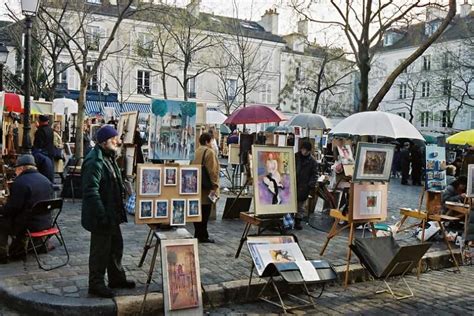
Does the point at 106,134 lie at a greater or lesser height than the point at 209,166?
greater

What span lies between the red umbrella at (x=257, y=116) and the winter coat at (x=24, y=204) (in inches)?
252

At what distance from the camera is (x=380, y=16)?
Answer: 13.6m

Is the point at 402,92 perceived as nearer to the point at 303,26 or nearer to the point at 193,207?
the point at 303,26

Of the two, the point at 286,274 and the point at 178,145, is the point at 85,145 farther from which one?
the point at 286,274

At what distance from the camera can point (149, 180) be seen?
5.54 m

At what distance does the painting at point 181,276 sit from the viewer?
4613 mm

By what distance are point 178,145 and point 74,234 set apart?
294 cm

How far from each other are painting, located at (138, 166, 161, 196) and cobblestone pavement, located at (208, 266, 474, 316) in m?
1.46

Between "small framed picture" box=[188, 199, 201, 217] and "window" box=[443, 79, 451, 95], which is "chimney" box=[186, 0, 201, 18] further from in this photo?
"window" box=[443, 79, 451, 95]

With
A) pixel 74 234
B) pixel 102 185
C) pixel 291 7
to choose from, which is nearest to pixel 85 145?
pixel 291 7

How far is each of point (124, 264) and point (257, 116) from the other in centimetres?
635

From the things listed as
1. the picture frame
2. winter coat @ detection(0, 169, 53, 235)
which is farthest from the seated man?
the picture frame

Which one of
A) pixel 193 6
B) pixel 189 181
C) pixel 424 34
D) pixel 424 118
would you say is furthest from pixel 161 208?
pixel 424 118

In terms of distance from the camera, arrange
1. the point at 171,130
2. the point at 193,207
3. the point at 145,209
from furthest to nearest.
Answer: the point at 171,130 < the point at 193,207 < the point at 145,209
